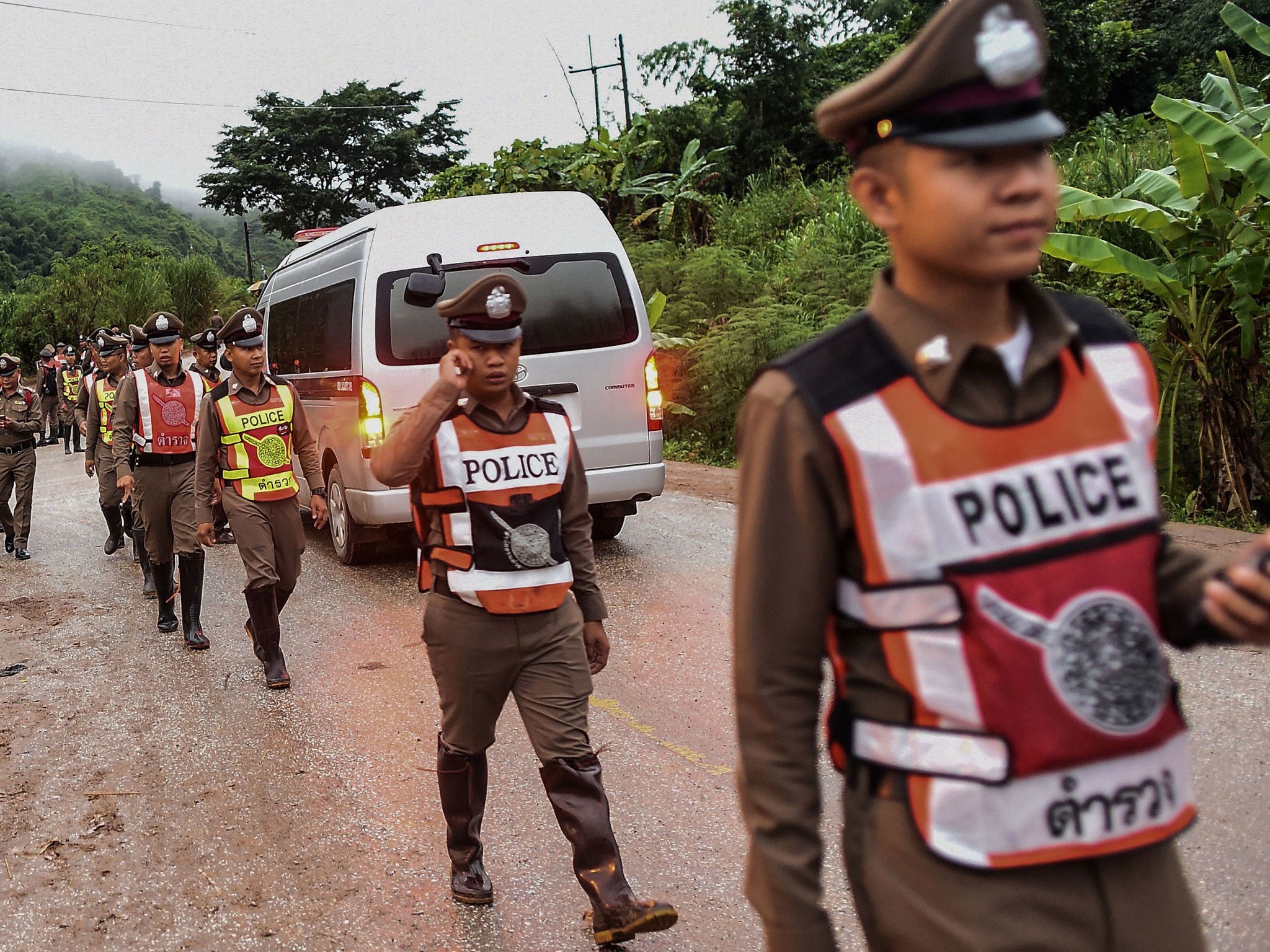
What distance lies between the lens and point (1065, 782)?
4.99 ft

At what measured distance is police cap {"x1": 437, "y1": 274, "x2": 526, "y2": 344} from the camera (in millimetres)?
3787

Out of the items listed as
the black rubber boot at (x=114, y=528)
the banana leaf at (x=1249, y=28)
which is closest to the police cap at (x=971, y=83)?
the banana leaf at (x=1249, y=28)

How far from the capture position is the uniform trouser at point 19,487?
12.6 metres

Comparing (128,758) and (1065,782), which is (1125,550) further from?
(128,758)

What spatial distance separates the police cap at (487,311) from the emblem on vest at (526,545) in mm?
560

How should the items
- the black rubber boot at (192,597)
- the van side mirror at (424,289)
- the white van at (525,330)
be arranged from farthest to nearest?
the white van at (525,330) → the black rubber boot at (192,597) → the van side mirror at (424,289)

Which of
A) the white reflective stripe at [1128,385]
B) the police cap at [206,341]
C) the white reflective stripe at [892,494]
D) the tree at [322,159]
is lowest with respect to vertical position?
the white reflective stripe at [892,494]

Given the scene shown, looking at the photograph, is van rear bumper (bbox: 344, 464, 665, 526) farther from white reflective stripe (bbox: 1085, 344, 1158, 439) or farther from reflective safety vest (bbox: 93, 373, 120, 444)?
white reflective stripe (bbox: 1085, 344, 1158, 439)

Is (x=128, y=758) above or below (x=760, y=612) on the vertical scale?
below

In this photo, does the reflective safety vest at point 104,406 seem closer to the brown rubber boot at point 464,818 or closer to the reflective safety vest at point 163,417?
the reflective safety vest at point 163,417

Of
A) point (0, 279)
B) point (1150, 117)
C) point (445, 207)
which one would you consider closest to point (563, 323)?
point (445, 207)

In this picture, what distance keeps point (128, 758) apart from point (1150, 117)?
23.0 meters

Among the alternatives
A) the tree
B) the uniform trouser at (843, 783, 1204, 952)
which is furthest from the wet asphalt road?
the tree

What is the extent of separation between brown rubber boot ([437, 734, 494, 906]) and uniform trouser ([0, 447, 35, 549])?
33.3 feet
